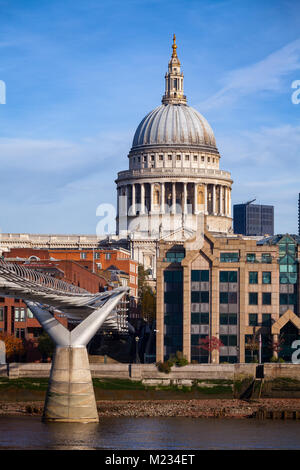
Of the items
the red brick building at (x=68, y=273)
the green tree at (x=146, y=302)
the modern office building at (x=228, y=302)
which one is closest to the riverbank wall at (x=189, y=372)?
the modern office building at (x=228, y=302)

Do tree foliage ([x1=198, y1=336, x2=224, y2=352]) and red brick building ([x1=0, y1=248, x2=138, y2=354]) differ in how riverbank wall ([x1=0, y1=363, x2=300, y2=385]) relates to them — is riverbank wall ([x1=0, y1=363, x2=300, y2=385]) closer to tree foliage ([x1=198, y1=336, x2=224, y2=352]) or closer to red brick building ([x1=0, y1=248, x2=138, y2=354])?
tree foliage ([x1=198, y1=336, x2=224, y2=352])

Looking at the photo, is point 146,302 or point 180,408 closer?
point 180,408

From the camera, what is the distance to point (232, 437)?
3723 inches

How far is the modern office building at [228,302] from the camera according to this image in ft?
422

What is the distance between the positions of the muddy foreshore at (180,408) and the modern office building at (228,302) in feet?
34.3

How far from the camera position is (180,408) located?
112 meters

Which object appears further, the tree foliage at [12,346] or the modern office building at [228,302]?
the modern office building at [228,302]

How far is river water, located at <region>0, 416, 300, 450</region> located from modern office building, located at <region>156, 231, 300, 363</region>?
22283 millimetres

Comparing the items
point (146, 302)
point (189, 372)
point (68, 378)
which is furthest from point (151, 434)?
point (146, 302)

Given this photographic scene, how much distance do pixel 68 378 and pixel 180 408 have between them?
12.6m

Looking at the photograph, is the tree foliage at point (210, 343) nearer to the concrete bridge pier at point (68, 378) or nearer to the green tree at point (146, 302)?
the concrete bridge pier at point (68, 378)

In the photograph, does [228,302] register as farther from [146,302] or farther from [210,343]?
[146,302]

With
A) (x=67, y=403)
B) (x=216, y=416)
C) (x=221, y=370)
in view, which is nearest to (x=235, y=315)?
(x=221, y=370)

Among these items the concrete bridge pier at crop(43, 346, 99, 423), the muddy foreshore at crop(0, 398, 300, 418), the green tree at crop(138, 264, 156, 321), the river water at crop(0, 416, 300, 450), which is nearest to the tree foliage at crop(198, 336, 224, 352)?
the muddy foreshore at crop(0, 398, 300, 418)
